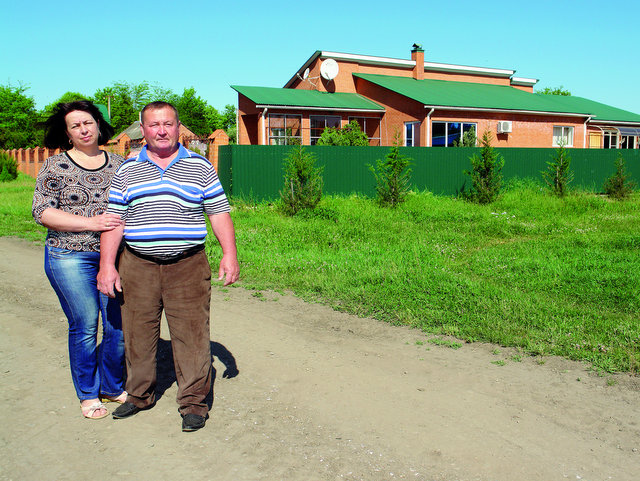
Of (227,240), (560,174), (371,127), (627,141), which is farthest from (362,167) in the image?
(627,141)

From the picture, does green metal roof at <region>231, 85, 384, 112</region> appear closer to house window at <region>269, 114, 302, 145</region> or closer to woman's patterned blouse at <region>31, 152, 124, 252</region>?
house window at <region>269, 114, 302, 145</region>

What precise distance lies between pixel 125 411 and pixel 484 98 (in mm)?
28073

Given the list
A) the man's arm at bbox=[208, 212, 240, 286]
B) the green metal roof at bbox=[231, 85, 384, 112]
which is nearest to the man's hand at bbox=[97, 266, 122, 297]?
the man's arm at bbox=[208, 212, 240, 286]

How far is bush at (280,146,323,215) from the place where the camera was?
15.1 meters

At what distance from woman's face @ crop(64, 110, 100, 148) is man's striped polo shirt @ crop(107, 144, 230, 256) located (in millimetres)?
379

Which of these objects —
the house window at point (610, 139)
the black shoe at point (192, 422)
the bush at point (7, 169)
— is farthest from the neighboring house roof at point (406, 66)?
the black shoe at point (192, 422)

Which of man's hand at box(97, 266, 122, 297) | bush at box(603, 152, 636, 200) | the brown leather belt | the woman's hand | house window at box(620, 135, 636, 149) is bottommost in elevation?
man's hand at box(97, 266, 122, 297)

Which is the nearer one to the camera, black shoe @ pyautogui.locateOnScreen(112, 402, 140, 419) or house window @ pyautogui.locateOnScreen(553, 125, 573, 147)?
black shoe @ pyautogui.locateOnScreen(112, 402, 140, 419)

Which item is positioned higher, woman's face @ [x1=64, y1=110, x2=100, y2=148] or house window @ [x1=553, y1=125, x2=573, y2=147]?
house window @ [x1=553, y1=125, x2=573, y2=147]

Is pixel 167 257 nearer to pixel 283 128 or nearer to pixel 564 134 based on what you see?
pixel 283 128

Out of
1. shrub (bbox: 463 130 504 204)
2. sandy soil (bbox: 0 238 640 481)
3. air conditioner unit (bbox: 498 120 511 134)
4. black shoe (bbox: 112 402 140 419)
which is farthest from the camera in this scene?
air conditioner unit (bbox: 498 120 511 134)

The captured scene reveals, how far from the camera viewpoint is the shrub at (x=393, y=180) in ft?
54.2

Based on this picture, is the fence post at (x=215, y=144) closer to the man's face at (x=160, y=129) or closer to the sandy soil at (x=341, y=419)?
the sandy soil at (x=341, y=419)

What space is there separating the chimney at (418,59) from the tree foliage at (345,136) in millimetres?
8198
